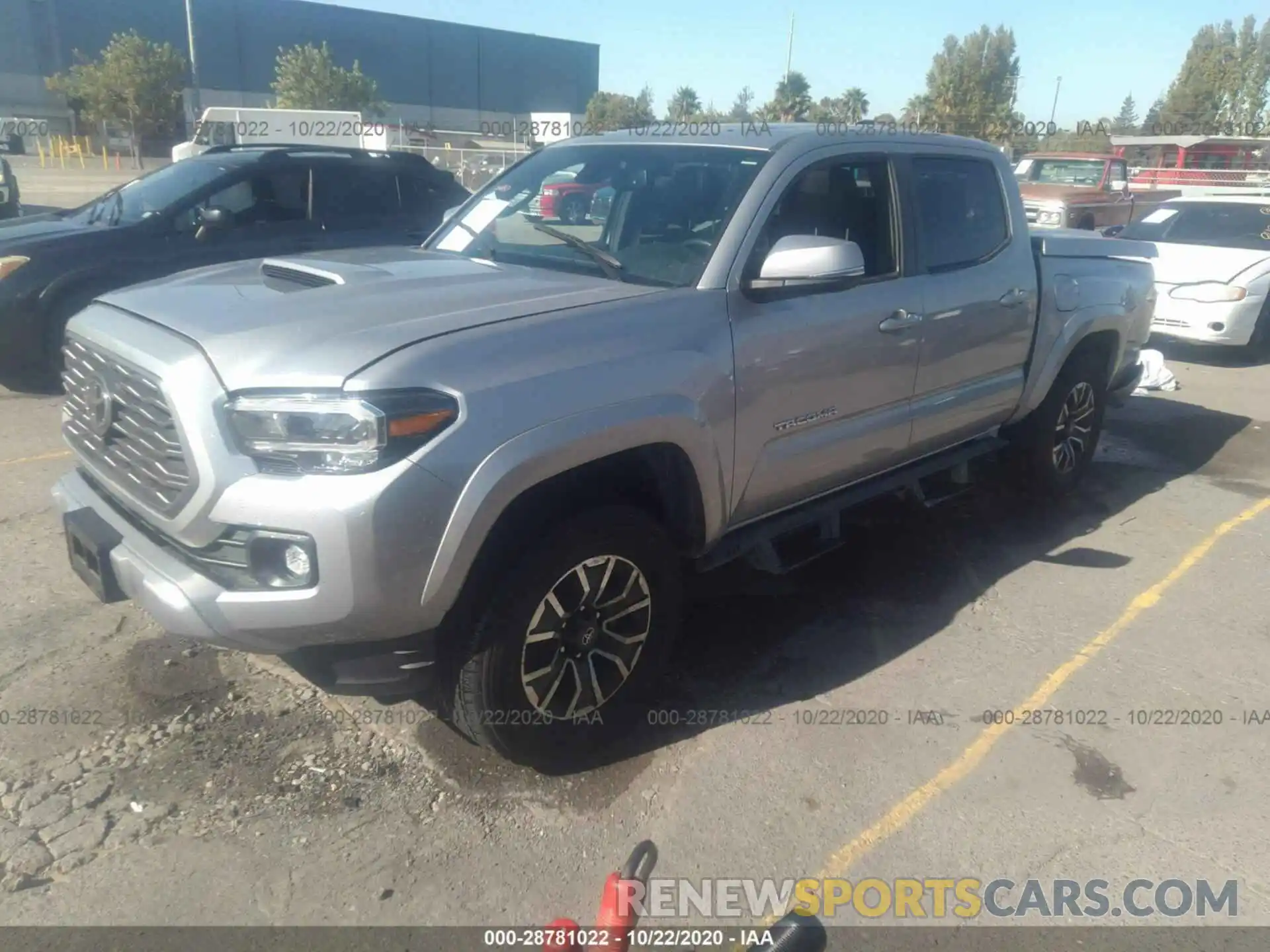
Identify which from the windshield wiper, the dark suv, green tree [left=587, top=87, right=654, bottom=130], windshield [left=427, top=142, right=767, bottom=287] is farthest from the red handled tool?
green tree [left=587, top=87, right=654, bottom=130]

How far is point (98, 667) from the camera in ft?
11.7

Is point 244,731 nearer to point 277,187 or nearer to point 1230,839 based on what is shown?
point 1230,839

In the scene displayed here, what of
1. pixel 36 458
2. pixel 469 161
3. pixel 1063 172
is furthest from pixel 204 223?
pixel 469 161

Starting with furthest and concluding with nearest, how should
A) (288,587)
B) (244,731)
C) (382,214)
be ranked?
1. (382,214)
2. (244,731)
3. (288,587)

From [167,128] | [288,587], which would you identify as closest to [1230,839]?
[288,587]

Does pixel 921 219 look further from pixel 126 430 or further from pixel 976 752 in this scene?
pixel 126 430

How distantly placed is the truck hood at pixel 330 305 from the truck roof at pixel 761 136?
845mm

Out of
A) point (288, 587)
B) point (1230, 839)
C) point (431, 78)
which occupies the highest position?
point (431, 78)

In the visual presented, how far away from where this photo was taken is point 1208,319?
947 centimetres

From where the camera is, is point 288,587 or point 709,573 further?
point 709,573

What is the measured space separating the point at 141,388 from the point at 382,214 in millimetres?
5817

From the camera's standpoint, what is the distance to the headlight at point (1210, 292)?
938cm

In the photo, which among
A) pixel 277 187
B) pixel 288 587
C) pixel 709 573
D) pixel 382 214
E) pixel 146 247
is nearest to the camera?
pixel 288 587

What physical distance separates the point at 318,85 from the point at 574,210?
169 ft
